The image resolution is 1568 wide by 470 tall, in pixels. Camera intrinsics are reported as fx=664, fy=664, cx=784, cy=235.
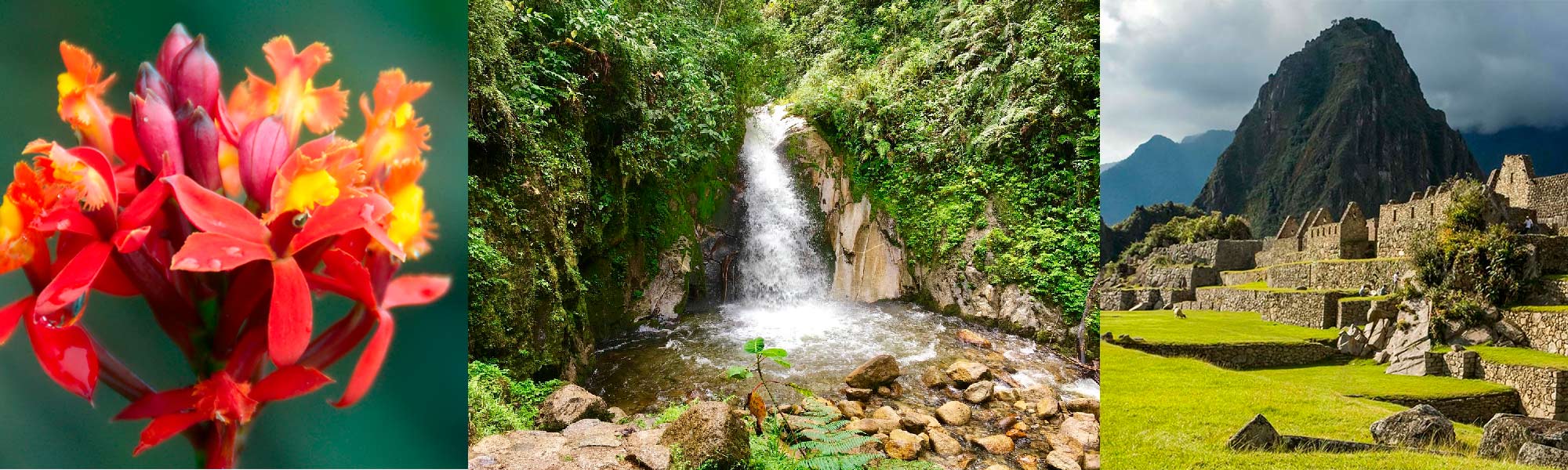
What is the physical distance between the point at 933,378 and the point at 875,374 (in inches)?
9.7

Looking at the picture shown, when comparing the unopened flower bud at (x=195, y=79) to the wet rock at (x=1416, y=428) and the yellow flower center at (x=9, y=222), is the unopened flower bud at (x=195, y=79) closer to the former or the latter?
the yellow flower center at (x=9, y=222)

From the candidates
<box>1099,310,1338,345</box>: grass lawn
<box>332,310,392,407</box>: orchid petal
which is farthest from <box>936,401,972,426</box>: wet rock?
<box>332,310,392,407</box>: orchid petal

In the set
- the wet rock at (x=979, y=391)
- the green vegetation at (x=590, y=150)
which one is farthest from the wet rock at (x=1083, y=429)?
the green vegetation at (x=590, y=150)

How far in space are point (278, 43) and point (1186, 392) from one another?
11.2 feet

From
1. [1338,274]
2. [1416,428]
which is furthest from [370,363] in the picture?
[1416,428]

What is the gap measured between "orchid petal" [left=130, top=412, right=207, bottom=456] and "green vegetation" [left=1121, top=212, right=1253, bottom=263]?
3.23m

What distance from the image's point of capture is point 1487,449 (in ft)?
6.95

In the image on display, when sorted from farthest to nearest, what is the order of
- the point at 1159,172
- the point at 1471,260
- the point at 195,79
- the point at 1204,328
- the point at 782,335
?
1. the point at 782,335
2. the point at 1159,172
3. the point at 1204,328
4. the point at 1471,260
5. the point at 195,79

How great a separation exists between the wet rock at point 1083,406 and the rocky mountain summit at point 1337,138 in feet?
2.96

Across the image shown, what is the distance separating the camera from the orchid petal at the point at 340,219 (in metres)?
1.86

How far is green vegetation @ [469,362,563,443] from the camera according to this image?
9.29 feet

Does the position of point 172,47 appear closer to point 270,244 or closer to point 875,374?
point 270,244

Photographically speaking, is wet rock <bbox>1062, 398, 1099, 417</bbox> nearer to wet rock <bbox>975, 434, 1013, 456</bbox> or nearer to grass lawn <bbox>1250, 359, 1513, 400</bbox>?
wet rock <bbox>975, 434, 1013, 456</bbox>

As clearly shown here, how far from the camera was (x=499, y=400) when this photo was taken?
9.41 feet
